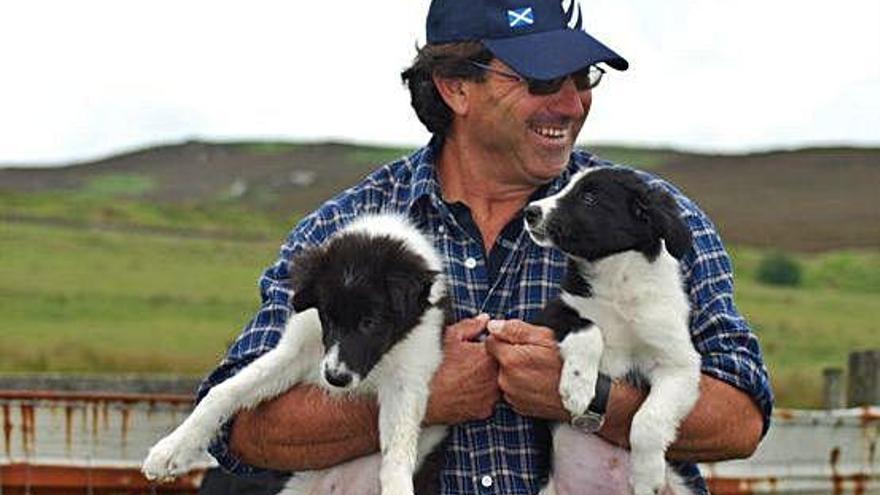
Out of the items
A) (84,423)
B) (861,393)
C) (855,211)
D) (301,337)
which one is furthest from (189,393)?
(855,211)

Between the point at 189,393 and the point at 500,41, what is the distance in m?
5.94

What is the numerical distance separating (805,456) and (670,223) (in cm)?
424

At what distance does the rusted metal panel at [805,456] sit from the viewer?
9383mm

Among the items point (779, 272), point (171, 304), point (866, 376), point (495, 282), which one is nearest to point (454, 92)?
point (495, 282)

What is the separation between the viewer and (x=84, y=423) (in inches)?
330

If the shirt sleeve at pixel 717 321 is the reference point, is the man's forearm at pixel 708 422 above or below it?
below

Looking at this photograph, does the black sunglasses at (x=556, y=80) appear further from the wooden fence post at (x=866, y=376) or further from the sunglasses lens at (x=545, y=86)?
the wooden fence post at (x=866, y=376)

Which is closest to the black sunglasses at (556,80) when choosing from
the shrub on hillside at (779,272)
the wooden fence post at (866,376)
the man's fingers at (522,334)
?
the man's fingers at (522,334)

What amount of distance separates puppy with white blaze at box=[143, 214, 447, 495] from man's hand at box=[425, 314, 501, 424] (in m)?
0.04

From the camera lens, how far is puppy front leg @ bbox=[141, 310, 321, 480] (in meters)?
5.77

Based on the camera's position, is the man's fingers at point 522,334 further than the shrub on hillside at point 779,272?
No

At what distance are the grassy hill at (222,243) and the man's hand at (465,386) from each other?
1453 cm

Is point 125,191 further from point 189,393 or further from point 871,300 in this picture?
point 189,393

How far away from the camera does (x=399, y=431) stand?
5.57m
